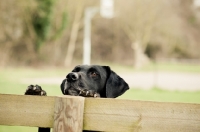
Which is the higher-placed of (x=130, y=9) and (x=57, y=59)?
(x=130, y=9)

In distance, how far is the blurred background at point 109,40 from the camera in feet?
109

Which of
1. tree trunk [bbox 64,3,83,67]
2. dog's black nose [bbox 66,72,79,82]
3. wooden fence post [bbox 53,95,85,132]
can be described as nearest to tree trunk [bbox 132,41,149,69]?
tree trunk [bbox 64,3,83,67]

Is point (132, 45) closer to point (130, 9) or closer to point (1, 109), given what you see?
point (130, 9)

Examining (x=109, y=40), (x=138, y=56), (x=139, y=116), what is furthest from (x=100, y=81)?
(x=109, y=40)

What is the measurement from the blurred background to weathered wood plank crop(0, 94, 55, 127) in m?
20.5

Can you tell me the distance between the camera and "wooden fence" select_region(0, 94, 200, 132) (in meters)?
2.56

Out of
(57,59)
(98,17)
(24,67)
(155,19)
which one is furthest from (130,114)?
(155,19)

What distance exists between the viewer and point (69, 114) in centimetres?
270

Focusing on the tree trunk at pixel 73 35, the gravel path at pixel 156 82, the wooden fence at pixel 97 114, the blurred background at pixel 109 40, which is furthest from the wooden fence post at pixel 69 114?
the tree trunk at pixel 73 35

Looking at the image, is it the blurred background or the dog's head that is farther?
the blurred background

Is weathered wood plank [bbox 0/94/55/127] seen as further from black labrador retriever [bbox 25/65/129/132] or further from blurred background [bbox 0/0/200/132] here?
blurred background [bbox 0/0/200/132]

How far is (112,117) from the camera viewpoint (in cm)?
268

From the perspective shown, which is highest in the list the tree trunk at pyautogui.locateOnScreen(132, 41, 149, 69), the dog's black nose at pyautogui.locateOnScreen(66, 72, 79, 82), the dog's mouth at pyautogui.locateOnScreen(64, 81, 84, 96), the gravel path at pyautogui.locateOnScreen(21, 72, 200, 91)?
the tree trunk at pyautogui.locateOnScreen(132, 41, 149, 69)

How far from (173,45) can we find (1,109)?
5941 centimetres
